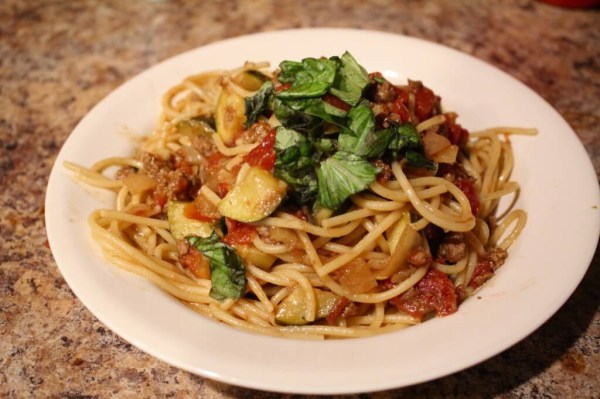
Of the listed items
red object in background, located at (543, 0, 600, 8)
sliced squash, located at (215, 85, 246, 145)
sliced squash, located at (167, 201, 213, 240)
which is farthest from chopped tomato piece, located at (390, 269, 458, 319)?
red object in background, located at (543, 0, 600, 8)

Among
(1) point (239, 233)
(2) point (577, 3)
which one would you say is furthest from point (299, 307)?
(2) point (577, 3)

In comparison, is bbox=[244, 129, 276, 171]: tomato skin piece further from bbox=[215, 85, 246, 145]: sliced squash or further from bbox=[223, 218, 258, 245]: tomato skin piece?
bbox=[215, 85, 246, 145]: sliced squash

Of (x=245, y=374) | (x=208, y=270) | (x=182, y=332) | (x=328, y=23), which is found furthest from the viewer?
(x=328, y=23)

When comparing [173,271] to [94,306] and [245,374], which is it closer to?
[94,306]

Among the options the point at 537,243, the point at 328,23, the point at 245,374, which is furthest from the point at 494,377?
the point at 328,23

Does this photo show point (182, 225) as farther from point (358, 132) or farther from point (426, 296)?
point (426, 296)

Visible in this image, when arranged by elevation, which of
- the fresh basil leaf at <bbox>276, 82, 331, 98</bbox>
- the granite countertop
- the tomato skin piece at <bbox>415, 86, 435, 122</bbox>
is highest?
the fresh basil leaf at <bbox>276, 82, 331, 98</bbox>
